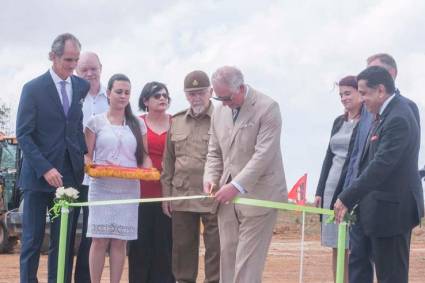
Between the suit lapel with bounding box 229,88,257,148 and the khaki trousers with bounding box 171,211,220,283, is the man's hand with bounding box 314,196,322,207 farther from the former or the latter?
the suit lapel with bounding box 229,88,257,148

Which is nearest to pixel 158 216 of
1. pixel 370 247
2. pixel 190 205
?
pixel 190 205

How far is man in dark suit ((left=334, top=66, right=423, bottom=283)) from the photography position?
733 centimetres

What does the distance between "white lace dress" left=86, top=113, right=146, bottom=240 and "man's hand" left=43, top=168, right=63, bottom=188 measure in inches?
27.9

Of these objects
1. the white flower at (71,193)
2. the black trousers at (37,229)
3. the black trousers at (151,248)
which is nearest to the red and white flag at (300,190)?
A: the black trousers at (151,248)

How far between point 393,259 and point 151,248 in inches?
125

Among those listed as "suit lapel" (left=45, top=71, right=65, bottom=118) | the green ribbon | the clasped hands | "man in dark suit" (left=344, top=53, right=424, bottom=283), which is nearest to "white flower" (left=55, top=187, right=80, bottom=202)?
"suit lapel" (left=45, top=71, right=65, bottom=118)

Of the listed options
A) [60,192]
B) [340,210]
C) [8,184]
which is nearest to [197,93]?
[60,192]

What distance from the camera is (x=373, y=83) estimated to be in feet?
24.4

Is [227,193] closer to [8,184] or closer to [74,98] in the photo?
[74,98]

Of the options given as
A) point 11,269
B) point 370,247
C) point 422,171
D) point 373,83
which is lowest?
point 11,269

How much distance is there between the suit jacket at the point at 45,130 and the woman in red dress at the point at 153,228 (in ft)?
3.43

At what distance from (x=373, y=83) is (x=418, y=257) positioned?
14039 millimetres

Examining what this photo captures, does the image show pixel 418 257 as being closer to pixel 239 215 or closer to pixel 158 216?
pixel 158 216

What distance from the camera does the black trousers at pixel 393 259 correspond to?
24.2 feet
